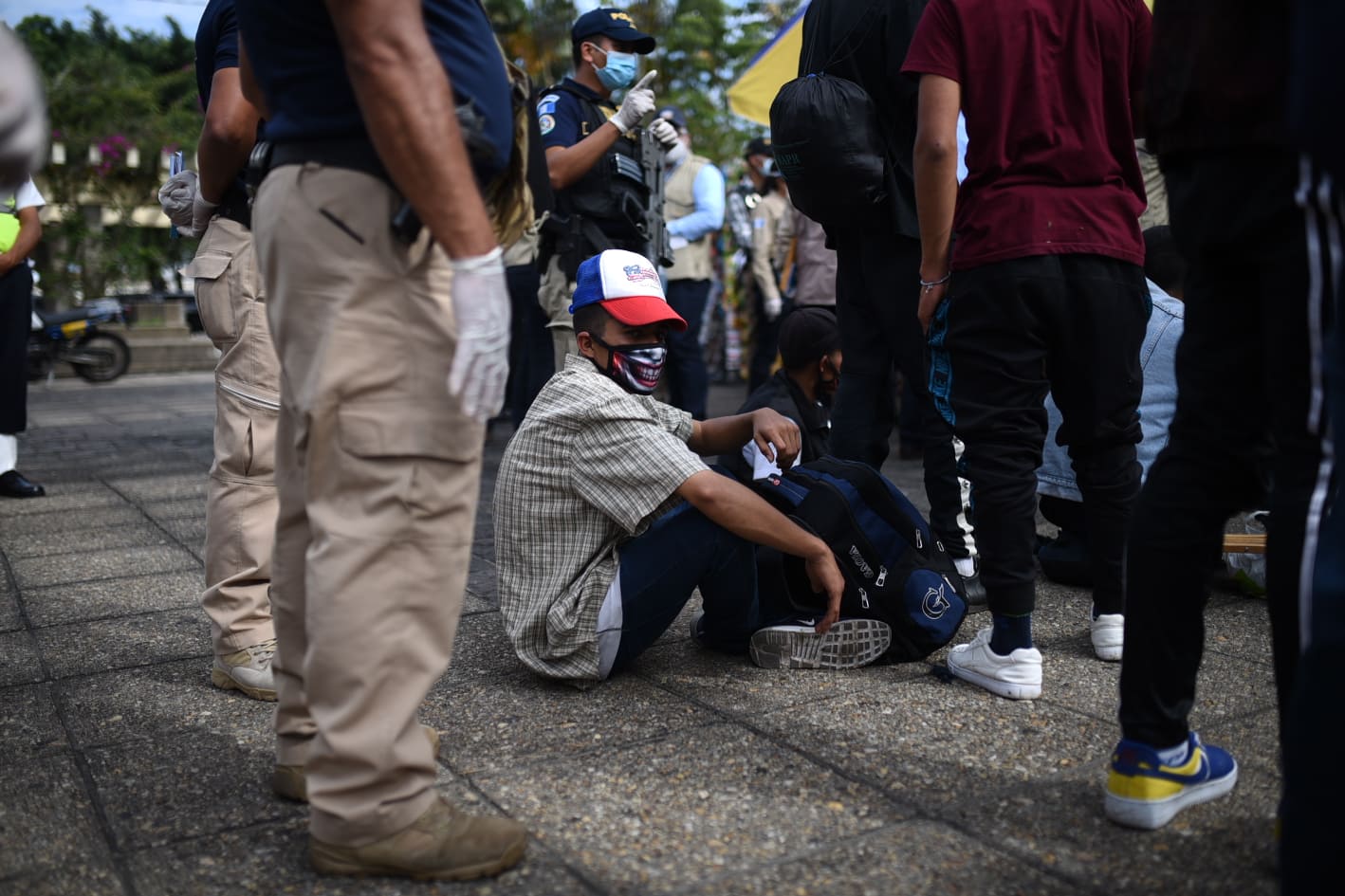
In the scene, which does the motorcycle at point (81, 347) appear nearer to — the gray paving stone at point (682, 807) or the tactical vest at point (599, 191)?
the tactical vest at point (599, 191)

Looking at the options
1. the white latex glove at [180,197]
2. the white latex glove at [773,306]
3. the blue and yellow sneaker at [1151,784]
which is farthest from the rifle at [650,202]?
the white latex glove at [773,306]

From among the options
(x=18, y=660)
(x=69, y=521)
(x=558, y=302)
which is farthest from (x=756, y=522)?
(x=69, y=521)

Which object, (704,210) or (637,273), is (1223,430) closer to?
(637,273)

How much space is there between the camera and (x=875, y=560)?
→ 3.04 meters

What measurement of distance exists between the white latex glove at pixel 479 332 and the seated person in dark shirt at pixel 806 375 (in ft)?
7.27

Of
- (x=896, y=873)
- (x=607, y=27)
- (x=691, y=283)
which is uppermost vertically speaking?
(x=607, y=27)

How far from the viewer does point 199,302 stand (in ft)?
9.84

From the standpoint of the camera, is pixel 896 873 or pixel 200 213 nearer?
pixel 896 873

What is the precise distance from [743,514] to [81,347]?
14476 mm

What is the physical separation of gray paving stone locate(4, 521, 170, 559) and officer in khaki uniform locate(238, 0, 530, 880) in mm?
3276

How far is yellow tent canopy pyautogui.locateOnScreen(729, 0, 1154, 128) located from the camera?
22.8ft

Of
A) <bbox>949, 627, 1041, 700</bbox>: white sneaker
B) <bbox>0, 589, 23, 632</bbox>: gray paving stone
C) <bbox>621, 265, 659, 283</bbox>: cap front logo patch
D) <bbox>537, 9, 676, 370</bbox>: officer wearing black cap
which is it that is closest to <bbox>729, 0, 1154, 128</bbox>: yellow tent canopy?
<bbox>537, 9, 676, 370</bbox>: officer wearing black cap

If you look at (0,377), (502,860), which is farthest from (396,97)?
(0,377)

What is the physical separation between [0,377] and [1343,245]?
601 centimetres
